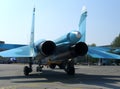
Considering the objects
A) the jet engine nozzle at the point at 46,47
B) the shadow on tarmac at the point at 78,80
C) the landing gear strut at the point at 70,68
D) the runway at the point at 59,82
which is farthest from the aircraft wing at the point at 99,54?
the jet engine nozzle at the point at 46,47

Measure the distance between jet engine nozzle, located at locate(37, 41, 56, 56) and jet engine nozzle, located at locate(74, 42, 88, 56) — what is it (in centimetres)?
173

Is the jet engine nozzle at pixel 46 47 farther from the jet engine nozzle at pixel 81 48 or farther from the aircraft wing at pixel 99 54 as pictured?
the aircraft wing at pixel 99 54

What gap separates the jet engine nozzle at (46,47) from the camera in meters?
23.8

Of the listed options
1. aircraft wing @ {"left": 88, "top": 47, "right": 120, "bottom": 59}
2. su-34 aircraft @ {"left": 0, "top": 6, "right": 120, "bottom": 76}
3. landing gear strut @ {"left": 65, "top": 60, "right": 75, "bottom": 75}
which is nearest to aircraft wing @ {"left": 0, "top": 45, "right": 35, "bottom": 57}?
su-34 aircraft @ {"left": 0, "top": 6, "right": 120, "bottom": 76}

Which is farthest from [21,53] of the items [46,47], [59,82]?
[59,82]

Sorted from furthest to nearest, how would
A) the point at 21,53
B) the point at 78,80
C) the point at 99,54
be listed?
the point at 99,54 < the point at 21,53 < the point at 78,80

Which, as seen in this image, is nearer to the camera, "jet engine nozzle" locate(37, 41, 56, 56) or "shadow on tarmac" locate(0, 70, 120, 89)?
"shadow on tarmac" locate(0, 70, 120, 89)

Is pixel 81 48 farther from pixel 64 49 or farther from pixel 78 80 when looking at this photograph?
pixel 78 80

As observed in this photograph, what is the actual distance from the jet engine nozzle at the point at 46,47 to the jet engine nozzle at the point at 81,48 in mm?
1730

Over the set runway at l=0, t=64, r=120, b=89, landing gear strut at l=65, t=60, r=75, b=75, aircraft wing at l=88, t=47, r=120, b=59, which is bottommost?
runway at l=0, t=64, r=120, b=89

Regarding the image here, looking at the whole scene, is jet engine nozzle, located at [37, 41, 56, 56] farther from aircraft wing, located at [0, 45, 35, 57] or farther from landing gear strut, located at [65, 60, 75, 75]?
landing gear strut, located at [65, 60, 75, 75]

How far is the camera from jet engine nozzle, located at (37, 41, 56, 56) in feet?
78.2

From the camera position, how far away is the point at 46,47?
2400 cm

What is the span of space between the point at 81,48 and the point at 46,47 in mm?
2601
